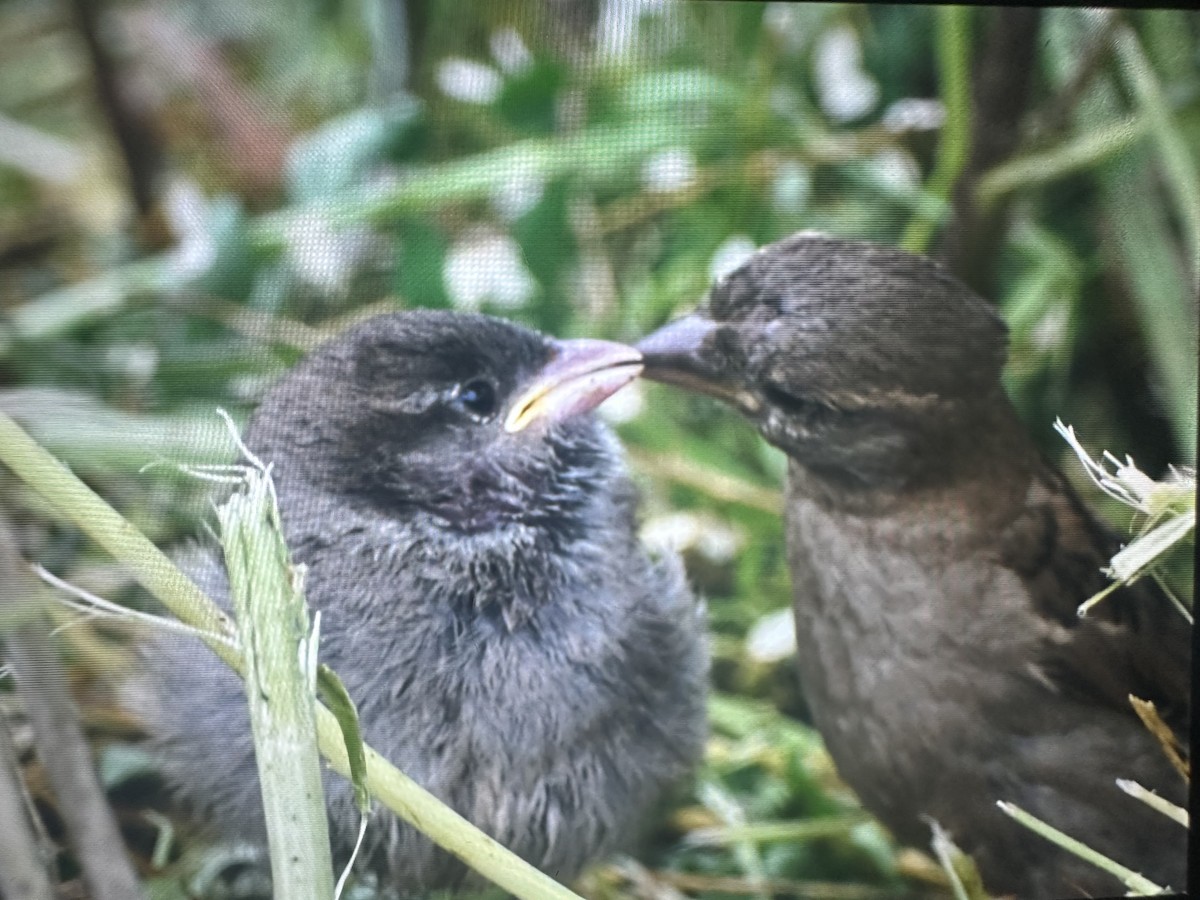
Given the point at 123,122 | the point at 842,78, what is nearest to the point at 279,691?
the point at 123,122

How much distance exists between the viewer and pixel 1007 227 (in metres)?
0.92

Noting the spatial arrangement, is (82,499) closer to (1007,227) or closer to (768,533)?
(768,533)

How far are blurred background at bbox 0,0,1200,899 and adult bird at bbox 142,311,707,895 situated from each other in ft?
0.12

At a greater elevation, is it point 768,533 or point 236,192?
point 236,192

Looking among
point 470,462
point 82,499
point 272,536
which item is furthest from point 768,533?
point 82,499

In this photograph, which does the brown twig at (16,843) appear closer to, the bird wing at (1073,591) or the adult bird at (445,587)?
the adult bird at (445,587)

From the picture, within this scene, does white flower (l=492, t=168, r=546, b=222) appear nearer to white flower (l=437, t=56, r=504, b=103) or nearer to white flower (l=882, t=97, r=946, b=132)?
white flower (l=437, t=56, r=504, b=103)

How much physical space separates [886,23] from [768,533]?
0.41m

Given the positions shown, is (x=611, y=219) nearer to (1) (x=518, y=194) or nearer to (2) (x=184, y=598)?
(1) (x=518, y=194)

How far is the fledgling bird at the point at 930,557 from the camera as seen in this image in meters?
0.83

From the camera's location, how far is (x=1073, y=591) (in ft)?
2.84

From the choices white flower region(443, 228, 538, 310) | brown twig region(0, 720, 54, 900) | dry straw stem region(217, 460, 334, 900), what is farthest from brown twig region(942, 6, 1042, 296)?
brown twig region(0, 720, 54, 900)

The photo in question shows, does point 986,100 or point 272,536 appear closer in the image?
point 272,536

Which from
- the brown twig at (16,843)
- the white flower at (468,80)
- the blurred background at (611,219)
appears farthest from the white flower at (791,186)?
the brown twig at (16,843)
